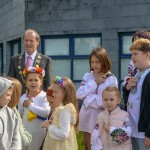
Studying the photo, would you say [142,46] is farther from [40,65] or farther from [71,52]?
[71,52]

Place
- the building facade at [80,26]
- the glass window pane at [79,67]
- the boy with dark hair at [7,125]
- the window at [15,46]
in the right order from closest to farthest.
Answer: the boy with dark hair at [7,125]
the building facade at [80,26]
the glass window pane at [79,67]
the window at [15,46]

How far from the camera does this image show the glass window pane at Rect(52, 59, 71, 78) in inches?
523

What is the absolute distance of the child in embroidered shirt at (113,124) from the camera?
5.05 m

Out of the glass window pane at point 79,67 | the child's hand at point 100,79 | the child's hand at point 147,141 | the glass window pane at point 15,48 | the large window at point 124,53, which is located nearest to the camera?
the child's hand at point 147,141

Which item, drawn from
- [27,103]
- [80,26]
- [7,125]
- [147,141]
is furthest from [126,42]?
[7,125]

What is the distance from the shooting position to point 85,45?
13.2m

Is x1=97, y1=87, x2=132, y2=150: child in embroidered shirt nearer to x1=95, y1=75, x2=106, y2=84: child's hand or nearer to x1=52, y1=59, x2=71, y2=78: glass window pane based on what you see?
x1=95, y1=75, x2=106, y2=84: child's hand

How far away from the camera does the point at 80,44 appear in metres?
13.2

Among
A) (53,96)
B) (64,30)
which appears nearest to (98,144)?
(53,96)

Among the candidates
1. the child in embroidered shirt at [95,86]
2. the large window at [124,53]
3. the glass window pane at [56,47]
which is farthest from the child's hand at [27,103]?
the glass window pane at [56,47]

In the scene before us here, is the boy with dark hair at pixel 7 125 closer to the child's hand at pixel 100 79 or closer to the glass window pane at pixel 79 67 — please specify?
the child's hand at pixel 100 79

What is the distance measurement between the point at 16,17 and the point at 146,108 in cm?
944

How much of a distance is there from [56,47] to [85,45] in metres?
0.86

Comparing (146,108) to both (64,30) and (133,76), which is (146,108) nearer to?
(133,76)
